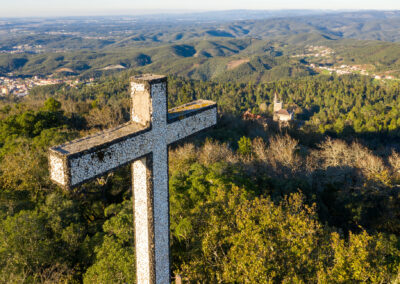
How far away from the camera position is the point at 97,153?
6.08m

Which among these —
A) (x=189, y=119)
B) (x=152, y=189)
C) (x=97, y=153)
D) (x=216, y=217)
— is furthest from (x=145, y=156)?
(x=216, y=217)

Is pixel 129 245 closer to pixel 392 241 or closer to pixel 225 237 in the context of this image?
pixel 225 237

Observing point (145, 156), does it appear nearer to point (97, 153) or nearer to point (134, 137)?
point (134, 137)

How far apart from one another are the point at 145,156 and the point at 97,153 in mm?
1507

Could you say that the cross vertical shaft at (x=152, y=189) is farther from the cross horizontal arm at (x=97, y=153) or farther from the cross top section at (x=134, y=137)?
the cross horizontal arm at (x=97, y=153)

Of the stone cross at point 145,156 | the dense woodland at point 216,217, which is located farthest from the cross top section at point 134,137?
the dense woodland at point 216,217

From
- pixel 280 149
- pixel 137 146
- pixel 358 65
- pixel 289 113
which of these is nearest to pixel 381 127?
pixel 289 113

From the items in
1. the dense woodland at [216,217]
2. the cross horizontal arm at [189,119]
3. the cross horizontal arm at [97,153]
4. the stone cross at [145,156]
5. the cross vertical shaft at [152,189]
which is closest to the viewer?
the cross horizontal arm at [97,153]

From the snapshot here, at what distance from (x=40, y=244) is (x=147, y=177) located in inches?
380

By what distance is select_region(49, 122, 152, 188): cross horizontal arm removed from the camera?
5.62 metres

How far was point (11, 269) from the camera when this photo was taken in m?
12.4

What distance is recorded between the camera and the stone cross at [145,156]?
5855 mm

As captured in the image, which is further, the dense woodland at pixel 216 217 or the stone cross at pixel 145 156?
the dense woodland at pixel 216 217

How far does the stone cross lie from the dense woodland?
2547 millimetres
